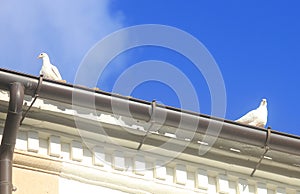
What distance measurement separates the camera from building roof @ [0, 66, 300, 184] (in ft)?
47.6

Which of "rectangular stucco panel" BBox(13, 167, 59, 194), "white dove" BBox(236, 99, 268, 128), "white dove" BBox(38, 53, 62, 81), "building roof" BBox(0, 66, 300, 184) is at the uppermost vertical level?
"white dove" BBox(38, 53, 62, 81)

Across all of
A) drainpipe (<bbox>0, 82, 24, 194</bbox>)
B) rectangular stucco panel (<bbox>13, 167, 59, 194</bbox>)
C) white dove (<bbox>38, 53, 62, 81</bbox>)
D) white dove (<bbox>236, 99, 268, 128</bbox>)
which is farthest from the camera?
white dove (<bbox>236, 99, 268, 128</bbox>)

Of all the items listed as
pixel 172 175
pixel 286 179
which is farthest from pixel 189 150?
pixel 286 179

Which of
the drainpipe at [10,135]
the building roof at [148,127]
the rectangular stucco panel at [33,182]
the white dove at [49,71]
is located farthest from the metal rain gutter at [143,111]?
the white dove at [49,71]

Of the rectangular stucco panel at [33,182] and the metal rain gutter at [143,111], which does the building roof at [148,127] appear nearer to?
the metal rain gutter at [143,111]

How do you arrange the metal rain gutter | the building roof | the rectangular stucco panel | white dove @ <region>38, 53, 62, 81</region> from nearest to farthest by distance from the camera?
the rectangular stucco panel
the metal rain gutter
the building roof
white dove @ <region>38, 53, 62, 81</region>

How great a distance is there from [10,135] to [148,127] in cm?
180

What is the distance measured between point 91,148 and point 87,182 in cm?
45

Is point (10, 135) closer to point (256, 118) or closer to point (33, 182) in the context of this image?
point (33, 182)

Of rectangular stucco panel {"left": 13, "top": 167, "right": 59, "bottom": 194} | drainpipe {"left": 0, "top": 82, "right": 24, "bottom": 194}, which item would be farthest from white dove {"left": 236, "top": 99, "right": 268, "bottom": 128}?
drainpipe {"left": 0, "top": 82, "right": 24, "bottom": 194}

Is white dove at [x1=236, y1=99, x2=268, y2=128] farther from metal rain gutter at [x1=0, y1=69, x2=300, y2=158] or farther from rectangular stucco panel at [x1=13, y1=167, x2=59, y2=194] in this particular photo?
rectangular stucco panel at [x1=13, y1=167, x2=59, y2=194]

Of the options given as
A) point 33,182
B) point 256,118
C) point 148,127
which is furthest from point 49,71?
point 256,118

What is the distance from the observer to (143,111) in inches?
578

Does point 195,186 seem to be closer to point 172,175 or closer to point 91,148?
point 172,175
